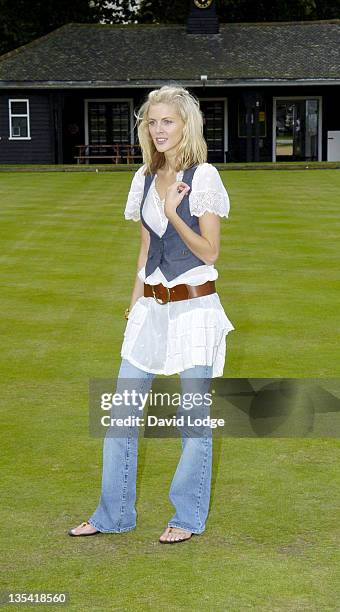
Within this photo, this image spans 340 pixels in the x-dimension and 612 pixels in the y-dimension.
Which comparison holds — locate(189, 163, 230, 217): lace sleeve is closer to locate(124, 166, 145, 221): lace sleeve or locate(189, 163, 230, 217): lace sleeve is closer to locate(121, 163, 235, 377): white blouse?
locate(121, 163, 235, 377): white blouse

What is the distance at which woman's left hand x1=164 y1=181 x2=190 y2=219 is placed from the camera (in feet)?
16.5

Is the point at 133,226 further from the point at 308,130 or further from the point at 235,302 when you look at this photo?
the point at 308,130

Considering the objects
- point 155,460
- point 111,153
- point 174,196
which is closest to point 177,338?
point 174,196

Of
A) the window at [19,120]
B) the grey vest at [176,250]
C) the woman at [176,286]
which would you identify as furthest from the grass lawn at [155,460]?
the window at [19,120]

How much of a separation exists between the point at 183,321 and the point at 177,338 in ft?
0.26

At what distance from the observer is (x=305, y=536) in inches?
215

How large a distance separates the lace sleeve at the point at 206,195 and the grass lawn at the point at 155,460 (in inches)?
A: 59.4

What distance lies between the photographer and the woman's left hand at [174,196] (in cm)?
504

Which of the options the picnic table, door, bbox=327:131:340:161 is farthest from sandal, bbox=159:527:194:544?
door, bbox=327:131:340:161

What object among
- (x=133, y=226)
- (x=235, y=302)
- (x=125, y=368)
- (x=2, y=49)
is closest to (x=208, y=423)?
(x=125, y=368)

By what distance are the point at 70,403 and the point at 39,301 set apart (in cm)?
470

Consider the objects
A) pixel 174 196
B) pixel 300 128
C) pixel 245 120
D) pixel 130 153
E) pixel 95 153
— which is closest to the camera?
pixel 174 196

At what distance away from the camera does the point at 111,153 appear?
1731 inches

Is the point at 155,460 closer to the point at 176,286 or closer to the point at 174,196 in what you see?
the point at 176,286
